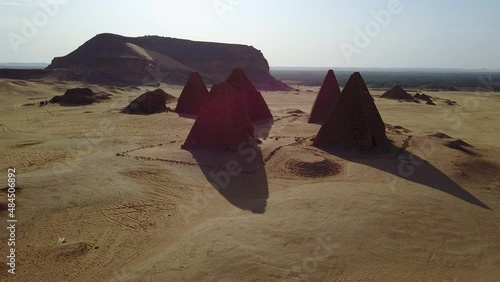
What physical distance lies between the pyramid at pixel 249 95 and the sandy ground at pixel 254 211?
464cm

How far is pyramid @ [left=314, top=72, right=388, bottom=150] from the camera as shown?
1260 centimetres

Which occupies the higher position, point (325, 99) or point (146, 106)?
point (325, 99)

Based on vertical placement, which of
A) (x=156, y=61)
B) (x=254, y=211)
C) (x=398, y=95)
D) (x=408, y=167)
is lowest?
(x=254, y=211)

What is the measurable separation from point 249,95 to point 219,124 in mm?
6834

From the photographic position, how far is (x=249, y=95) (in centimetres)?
1909

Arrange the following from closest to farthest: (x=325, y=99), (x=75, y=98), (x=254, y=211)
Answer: (x=254, y=211) < (x=325, y=99) < (x=75, y=98)

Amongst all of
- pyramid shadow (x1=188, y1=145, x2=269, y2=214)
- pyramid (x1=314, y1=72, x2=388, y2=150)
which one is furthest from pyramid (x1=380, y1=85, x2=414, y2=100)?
pyramid shadow (x1=188, y1=145, x2=269, y2=214)

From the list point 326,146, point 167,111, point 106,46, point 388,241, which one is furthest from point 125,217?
point 106,46

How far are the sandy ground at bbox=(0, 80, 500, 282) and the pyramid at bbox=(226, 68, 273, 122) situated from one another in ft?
15.2

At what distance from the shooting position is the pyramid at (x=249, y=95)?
18312 millimetres

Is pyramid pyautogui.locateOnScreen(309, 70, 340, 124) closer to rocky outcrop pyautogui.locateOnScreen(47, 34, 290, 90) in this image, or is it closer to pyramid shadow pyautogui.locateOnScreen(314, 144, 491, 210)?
pyramid shadow pyautogui.locateOnScreen(314, 144, 491, 210)

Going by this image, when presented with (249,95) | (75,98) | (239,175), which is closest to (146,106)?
(249,95)

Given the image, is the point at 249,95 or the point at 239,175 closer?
the point at 239,175

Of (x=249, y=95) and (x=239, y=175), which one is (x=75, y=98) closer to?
(x=249, y=95)
